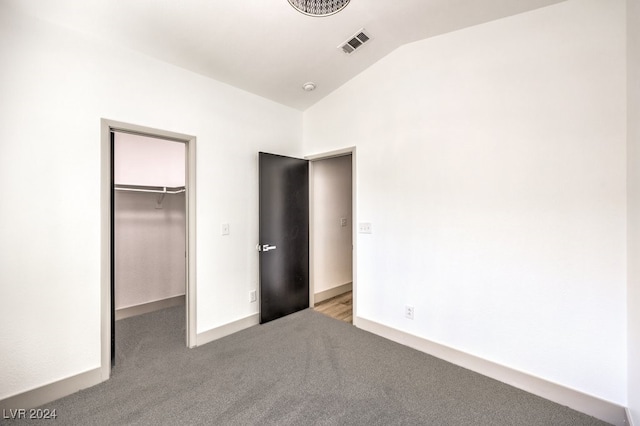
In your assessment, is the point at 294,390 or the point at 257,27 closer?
the point at 294,390

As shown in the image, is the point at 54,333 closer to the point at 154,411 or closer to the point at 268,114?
the point at 154,411

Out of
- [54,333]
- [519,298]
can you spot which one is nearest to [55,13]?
[54,333]

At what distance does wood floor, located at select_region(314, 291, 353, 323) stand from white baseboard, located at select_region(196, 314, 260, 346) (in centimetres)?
89

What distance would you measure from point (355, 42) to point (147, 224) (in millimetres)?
3266

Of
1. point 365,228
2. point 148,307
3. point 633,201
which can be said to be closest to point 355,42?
point 365,228

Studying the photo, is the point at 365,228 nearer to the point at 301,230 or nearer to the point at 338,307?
the point at 301,230

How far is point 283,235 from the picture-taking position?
3277mm

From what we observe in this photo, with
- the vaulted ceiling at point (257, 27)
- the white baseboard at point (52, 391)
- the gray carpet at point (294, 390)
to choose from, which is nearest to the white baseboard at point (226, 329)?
the gray carpet at point (294, 390)

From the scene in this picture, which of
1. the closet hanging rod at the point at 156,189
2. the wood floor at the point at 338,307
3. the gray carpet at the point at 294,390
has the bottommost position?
the gray carpet at the point at 294,390

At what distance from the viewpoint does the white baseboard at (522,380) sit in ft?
5.58

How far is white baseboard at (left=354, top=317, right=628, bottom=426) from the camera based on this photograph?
1701mm

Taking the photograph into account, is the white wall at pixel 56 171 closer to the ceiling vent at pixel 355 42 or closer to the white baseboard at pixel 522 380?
the ceiling vent at pixel 355 42

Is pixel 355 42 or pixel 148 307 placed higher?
pixel 355 42

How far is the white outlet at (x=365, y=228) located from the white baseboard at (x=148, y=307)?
2686mm
